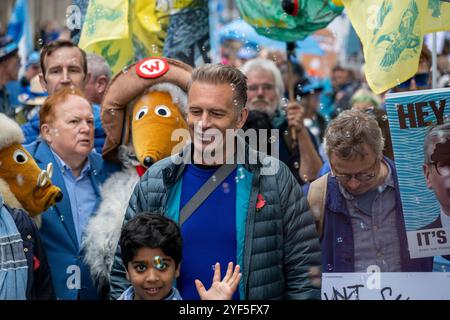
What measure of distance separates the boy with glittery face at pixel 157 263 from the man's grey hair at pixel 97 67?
247cm

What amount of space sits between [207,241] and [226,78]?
77 cm

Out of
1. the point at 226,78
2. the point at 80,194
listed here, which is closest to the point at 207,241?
the point at 226,78

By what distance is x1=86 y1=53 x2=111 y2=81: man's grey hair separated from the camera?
275 inches

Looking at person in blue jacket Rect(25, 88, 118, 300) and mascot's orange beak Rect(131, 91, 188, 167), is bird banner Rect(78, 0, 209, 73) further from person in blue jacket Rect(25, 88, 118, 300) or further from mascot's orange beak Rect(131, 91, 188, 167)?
mascot's orange beak Rect(131, 91, 188, 167)

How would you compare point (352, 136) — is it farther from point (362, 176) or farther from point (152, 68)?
point (152, 68)

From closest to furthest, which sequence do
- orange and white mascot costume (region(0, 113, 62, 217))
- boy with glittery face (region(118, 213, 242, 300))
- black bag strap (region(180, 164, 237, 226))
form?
boy with glittery face (region(118, 213, 242, 300))
black bag strap (region(180, 164, 237, 226))
orange and white mascot costume (region(0, 113, 62, 217))

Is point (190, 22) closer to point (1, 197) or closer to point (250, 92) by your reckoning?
point (250, 92)

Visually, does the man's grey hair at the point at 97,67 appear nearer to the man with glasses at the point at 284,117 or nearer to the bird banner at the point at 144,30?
the bird banner at the point at 144,30

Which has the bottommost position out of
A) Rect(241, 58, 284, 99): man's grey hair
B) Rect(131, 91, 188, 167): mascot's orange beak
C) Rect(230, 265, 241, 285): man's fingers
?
Rect(230, 265, 241, 285): man's fingers

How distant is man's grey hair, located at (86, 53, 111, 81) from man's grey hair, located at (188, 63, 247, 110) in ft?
6.96

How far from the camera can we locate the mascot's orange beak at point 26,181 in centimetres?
545

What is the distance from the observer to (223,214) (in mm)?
4809

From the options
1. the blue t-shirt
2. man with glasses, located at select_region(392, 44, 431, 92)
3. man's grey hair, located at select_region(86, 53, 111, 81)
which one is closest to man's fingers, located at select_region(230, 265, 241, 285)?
the blue t-shirt

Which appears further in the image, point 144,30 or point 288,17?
point 144,30
